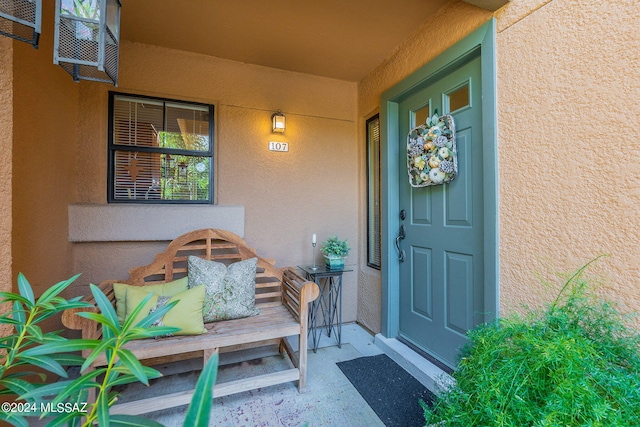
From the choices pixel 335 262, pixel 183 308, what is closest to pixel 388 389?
pixel 335 262

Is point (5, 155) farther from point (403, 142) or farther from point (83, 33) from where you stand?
point (403, 142)

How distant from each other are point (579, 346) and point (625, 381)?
4.7 inches

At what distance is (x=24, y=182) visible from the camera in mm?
1530

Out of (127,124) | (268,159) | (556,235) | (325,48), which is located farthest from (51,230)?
(556,235)

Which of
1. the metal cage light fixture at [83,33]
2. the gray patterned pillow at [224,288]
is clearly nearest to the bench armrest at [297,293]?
the gray patterned pillow at [224,288]

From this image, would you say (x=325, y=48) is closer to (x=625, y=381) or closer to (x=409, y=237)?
(x=409, y=237)

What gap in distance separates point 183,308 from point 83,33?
1.45m

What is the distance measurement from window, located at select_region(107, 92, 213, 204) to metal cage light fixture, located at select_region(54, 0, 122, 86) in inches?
47.0

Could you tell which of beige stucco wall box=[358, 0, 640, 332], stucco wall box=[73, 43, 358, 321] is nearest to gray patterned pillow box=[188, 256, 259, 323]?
stucco wall box=[73, 43, 358, 321]

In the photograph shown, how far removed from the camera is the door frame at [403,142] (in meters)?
1.57

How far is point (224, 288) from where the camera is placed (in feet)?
6.46

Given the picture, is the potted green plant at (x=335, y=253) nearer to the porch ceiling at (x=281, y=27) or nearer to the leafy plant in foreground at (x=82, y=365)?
the porch ceiling at (x=281, y=27)

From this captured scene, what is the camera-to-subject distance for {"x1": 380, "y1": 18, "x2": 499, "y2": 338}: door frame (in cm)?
157

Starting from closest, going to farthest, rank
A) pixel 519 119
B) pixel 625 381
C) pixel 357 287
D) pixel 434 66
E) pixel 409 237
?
pixel 625 381
pixel 519 119
pixel 434 66
pixel 409 237
pixel 357 287
